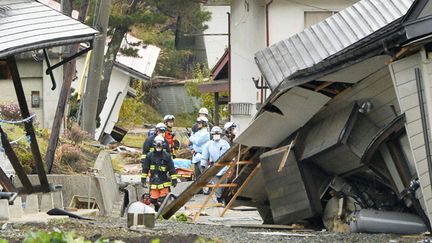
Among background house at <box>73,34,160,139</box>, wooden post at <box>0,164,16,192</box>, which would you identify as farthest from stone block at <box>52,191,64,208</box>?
background house at <box>73,34,160,139</box>

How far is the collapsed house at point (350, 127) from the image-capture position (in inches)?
582

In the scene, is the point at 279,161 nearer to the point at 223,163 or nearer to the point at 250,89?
the point at 223,163

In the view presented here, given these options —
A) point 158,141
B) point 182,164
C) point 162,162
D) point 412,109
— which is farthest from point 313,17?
point 412,109

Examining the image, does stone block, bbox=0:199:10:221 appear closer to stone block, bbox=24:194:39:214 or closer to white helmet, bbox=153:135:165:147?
stone block, bbox=24:194:39:214

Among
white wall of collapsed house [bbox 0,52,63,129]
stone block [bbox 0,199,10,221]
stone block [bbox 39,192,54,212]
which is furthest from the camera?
white wall of collapsed house [bbox 0,52,63,129]

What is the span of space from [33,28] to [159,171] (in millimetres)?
6819

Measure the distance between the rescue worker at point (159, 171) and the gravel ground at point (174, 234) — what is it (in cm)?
568

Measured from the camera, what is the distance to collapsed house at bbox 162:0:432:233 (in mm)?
14773

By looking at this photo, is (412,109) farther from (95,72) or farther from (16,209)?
(95,72)

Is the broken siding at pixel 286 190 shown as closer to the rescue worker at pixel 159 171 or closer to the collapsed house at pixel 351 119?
the collapsed house at pixel 351 119

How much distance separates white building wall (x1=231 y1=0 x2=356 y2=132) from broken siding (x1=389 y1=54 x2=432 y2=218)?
15299 millimetres

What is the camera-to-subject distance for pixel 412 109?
48.5 ft

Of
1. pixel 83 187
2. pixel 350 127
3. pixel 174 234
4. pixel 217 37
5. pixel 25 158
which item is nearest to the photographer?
pixel 174 234

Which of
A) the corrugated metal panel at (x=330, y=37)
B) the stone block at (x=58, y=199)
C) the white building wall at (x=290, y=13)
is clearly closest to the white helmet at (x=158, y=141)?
the stone block at (x=58, y=199)
